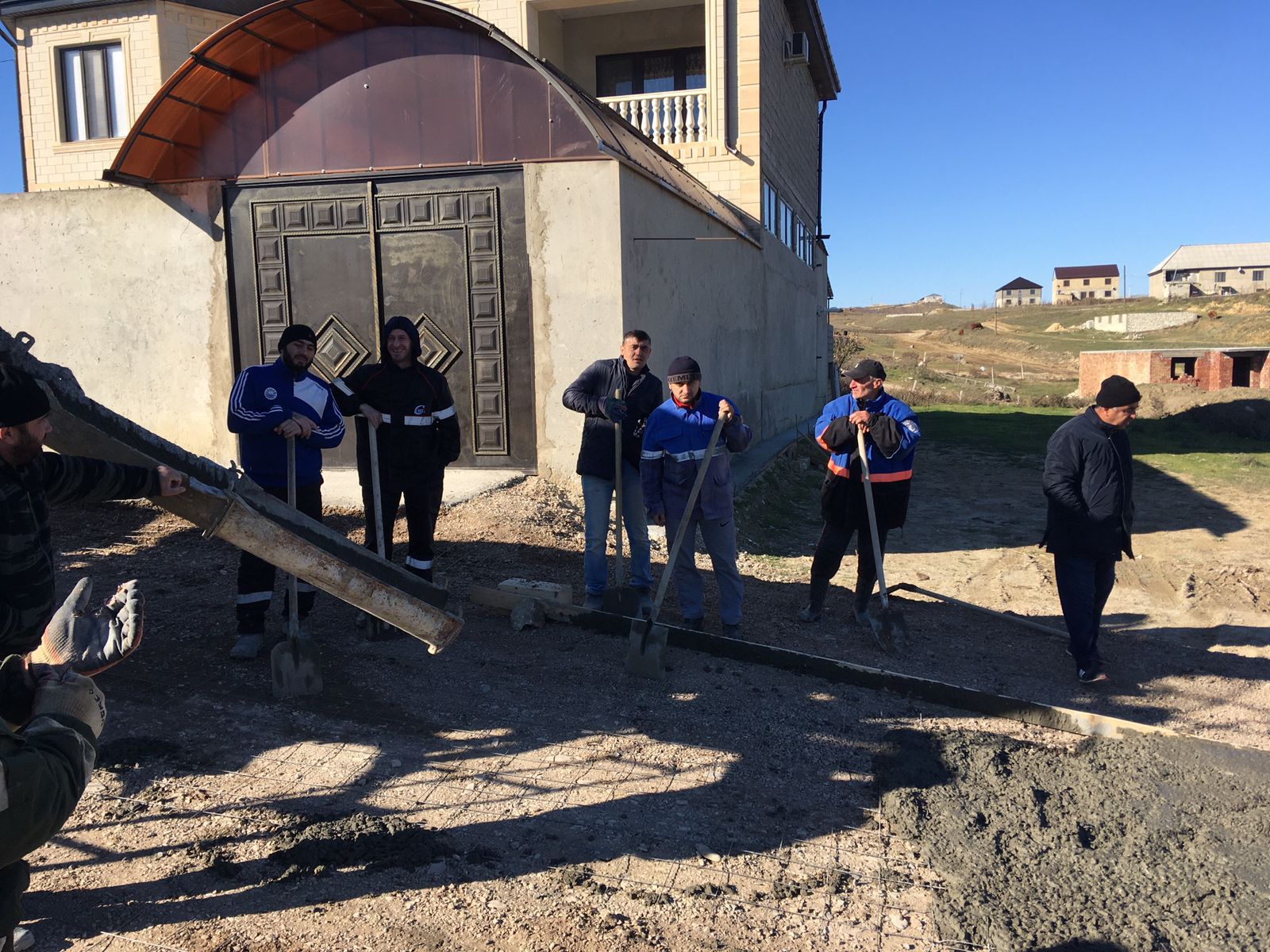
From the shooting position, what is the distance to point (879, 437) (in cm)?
572

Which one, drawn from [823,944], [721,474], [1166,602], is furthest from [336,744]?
[1166,602]

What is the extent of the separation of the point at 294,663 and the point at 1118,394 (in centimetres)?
463

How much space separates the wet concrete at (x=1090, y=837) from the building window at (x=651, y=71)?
1497cm

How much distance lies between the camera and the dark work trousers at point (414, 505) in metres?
5.52

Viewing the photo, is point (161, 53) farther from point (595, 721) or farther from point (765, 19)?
point (595, 721)

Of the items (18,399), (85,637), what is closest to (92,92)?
(18,399)

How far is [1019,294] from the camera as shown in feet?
380

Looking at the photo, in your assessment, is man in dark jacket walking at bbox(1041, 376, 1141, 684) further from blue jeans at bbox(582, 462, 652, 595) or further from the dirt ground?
blue jeans at bbox(582, 462, 652, 595)

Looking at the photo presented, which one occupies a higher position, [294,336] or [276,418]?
[294,336]

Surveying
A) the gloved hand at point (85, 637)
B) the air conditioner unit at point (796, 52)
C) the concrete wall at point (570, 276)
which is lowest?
the gloved hand at point (85, 637)

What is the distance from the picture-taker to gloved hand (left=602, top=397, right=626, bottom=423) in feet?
18.7

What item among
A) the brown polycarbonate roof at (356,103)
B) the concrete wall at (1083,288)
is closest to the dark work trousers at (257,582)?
the brown polycarbonate roof at (356,103)

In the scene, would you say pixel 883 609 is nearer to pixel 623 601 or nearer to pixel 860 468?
pixel 860 468

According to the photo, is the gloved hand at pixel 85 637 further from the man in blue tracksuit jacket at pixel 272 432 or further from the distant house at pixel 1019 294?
the distant house at pixel 1019 294
